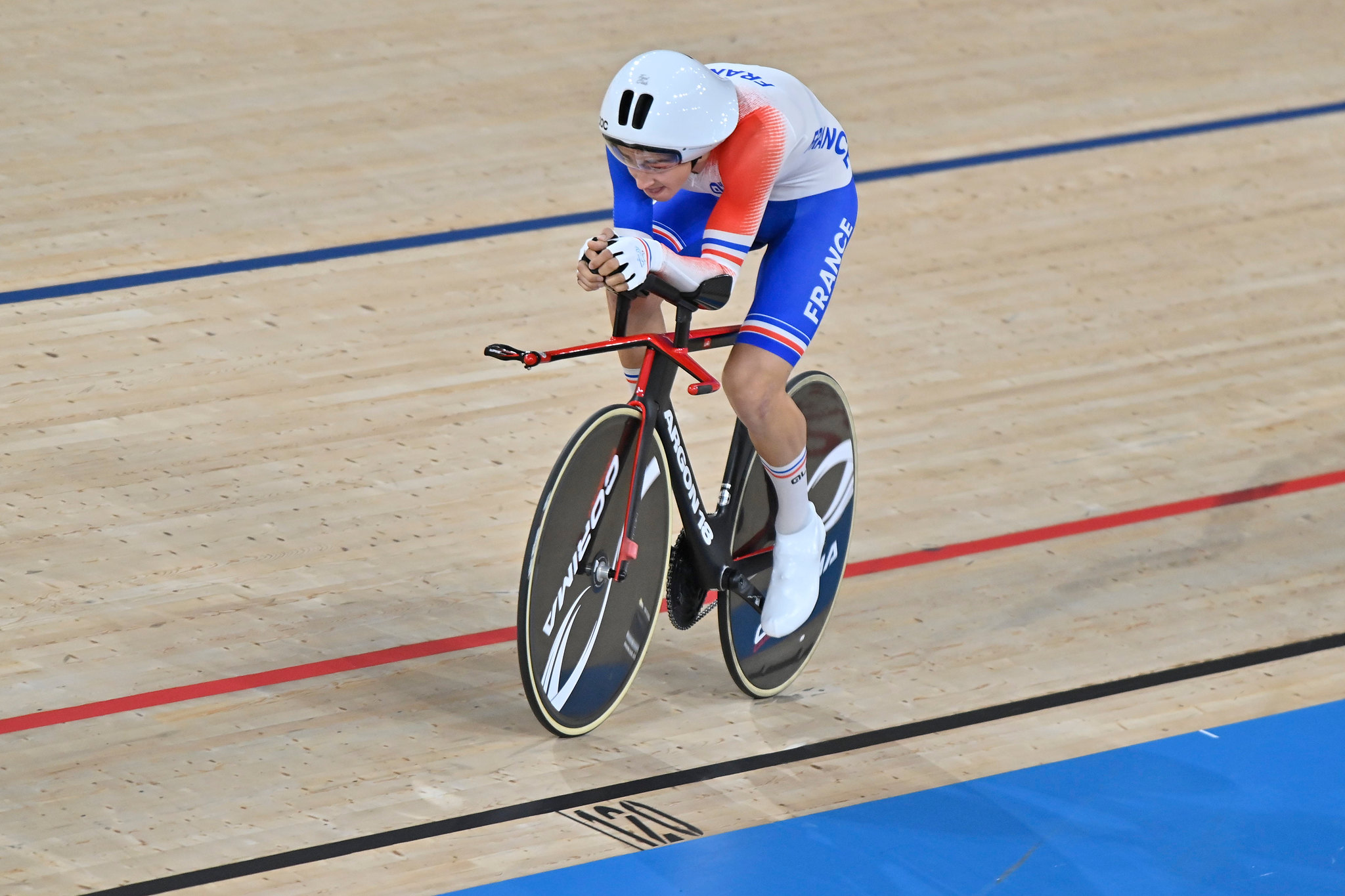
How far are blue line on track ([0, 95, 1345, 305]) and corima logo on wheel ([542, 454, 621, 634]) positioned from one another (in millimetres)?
2576

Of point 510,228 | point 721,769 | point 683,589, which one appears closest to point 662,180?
point 683,589

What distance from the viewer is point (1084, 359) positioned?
5051 mm

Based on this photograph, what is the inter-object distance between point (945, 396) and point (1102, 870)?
2.05m

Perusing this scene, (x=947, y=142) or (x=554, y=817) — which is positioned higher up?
(x=947, y=142)

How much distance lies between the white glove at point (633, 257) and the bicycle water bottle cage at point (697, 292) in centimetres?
5

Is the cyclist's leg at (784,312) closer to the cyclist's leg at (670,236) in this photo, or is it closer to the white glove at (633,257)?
the cyclist's leg at (670,236)

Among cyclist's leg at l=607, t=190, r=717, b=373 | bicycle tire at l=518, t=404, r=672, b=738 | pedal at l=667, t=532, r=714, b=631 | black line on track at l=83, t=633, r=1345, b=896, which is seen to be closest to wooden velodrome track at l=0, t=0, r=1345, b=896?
black line on track at l=83, t=633, r=1345, b=896

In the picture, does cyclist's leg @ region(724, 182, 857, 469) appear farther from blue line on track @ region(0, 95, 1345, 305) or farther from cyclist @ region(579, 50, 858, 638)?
blue line on track @ region(0, 95, 1345, 305)

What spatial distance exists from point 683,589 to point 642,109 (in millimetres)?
1001

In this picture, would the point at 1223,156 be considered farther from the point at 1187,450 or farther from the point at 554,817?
the point at 554,817

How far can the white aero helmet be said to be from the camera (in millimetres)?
2758

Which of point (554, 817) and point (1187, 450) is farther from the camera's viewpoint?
point (1187, 450)

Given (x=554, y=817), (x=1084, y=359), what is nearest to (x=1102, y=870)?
(x=554, y=817)

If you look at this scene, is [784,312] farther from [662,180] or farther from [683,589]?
[683,589]
